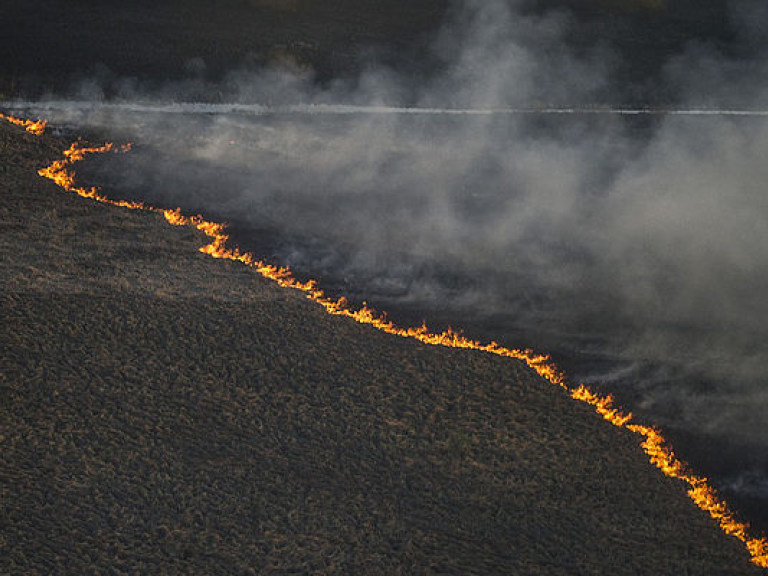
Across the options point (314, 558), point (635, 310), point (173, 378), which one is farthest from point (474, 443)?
point (635, 310)

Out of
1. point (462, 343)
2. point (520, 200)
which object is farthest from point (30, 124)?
point (462, 343)

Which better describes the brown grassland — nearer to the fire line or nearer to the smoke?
the fire line

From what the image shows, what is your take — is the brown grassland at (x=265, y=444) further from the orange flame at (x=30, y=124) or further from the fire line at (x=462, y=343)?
the orange flame at (x=30, y=124)

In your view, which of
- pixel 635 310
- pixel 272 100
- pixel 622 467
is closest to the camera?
pixel 622 467

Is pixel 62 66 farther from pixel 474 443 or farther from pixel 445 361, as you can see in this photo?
pixel 474 443

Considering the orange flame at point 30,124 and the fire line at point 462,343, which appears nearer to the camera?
the fire line at point 462,343

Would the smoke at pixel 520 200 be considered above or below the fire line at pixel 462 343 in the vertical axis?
above

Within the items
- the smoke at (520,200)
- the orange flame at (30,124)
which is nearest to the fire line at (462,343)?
the orange flame at (30,124)
